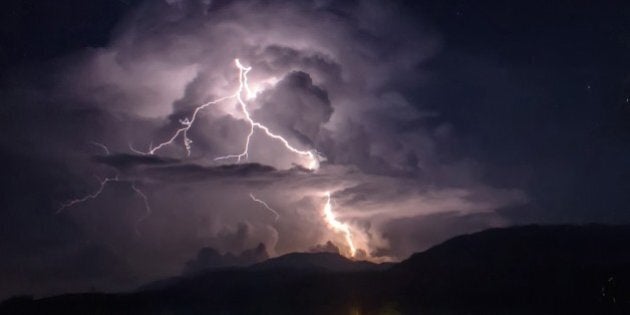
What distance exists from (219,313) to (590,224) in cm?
11419

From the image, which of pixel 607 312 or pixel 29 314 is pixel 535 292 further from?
pixel 29 314

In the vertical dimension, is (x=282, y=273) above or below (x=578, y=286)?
above

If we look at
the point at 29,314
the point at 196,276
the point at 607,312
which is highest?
the point at 196,276

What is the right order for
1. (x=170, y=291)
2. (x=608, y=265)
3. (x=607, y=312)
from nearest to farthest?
(x=607, y=312) < (x=608, y=265) < (x=170, y=291)

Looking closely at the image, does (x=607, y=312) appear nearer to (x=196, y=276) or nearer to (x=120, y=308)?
(x=120, y=308)

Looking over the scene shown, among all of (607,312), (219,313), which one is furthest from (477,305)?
(219,313)

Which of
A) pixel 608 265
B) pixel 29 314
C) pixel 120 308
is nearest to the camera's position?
pixel 29 314

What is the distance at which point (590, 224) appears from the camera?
14950cm

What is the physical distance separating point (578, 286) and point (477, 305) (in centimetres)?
1686

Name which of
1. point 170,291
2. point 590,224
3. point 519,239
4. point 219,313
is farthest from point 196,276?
point 590,224

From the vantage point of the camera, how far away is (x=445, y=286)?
10138 centimetres

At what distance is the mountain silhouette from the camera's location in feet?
277

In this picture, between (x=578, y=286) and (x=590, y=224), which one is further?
(x=590, y=224)

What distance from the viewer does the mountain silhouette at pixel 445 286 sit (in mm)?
84312
